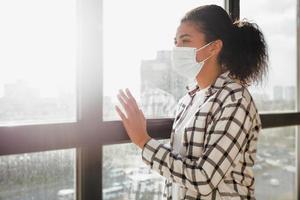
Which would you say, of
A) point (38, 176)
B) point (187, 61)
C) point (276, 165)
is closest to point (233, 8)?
point (187, 61)

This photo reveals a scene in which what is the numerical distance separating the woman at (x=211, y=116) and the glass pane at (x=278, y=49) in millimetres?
816

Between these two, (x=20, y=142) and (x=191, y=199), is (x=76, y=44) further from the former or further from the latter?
(x=191, y=199)

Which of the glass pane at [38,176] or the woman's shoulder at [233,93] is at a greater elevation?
the woman's shoulder at [233,93]

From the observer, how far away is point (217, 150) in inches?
45.3

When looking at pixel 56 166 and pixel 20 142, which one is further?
pixel 56 166

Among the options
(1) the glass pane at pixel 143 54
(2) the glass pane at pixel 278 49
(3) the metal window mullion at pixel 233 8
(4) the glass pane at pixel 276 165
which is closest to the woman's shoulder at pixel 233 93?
(1) the glass pane at pixel 143 54

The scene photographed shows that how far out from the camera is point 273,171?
2.43m

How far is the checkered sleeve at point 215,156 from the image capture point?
3.78 feet

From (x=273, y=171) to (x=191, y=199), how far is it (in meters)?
1.33

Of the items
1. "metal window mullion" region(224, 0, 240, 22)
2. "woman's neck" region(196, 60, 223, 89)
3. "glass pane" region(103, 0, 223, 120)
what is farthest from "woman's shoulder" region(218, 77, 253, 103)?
"metal window mullion" region(224, 0, 240, 22)

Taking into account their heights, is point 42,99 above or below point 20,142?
above

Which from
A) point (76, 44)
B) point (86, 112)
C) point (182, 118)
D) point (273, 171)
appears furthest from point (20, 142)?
point (273, 171)

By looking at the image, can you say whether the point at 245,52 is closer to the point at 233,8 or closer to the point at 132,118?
the point at 132,118

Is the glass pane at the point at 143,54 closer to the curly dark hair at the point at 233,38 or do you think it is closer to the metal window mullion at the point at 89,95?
the metal window mullion at the point at 89,95
